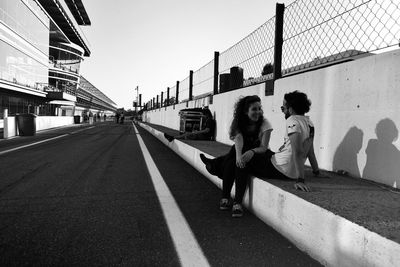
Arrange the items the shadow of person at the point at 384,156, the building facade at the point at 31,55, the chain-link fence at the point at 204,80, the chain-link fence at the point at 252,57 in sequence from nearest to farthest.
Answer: the shadow of person at the point at 384,156
the chain-link fence at the point at 252,57
the chain-link fence at the point at 204,80
the building facade at the point at 31,55

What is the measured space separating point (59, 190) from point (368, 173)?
429 cm

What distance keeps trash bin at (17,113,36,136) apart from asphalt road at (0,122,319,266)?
14113mm

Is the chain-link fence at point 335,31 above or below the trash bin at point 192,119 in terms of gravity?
above

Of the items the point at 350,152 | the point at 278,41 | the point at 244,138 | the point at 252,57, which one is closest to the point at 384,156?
the point at 350,152

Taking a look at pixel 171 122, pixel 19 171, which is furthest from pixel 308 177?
pixel 171 122

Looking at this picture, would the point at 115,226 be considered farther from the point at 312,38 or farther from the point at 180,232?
the point at 312,38

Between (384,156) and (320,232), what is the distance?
1.69 meters

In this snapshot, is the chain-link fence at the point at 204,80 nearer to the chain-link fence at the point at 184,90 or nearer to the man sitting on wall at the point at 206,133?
the chain-link fence at the point at 184,90

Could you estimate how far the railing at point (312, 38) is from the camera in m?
4.33

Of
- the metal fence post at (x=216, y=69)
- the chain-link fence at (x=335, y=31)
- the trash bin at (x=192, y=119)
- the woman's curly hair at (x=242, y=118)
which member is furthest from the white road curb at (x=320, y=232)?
the trash bin at (x=192, y=119)

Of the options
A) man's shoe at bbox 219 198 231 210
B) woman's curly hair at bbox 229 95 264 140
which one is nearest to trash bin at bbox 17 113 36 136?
woman's curly hair at bbox 229 95 264 140

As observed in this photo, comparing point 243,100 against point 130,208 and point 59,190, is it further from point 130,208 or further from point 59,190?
point 59,190

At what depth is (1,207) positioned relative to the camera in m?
4.35

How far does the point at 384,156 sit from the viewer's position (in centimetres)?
400
